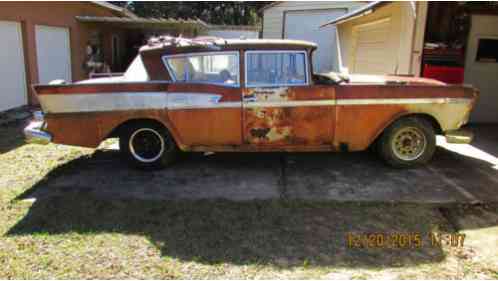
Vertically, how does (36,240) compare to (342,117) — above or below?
below

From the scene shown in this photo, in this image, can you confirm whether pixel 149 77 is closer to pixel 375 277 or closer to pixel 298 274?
pixel 298 274

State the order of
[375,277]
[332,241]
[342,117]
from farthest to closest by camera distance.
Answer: [342,117]
[332,241]
[375,277]

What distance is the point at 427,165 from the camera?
19.0 feet

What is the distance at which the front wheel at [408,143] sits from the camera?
216 inches

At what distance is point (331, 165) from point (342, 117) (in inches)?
32.7

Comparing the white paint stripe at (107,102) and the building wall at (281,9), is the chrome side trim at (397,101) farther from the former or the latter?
the building wall at (281,9)

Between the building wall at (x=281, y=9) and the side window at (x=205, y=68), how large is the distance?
A: 1144 cm

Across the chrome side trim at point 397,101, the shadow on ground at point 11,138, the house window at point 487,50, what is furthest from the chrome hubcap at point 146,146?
the house window at point 487,50

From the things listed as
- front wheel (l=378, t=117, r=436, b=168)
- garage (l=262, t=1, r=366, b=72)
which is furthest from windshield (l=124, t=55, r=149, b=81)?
garage (l=262, t=1, r=366, b=72)

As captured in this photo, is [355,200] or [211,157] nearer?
[355,200]

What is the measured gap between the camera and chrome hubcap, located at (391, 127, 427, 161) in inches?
218

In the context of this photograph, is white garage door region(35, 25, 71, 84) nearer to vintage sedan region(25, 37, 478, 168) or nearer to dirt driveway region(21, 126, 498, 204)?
dirt driveway region(21, 126, 498, 204)

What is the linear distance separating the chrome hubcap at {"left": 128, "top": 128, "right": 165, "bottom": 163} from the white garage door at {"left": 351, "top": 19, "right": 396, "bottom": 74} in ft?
18.0

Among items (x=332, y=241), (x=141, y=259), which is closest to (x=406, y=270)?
(x=332, y=241)
